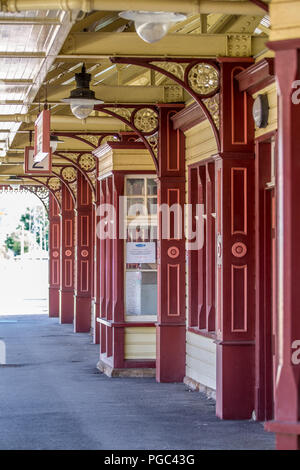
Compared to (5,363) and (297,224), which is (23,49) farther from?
(5,363)

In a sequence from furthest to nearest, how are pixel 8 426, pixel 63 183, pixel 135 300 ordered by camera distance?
pixel 63 183
pixel 135 300
pixel 8 426

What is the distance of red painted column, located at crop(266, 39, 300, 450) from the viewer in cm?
576

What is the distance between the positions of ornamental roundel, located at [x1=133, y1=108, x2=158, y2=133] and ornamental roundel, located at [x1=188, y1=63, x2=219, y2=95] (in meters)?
2.92

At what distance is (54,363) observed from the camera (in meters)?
16.1

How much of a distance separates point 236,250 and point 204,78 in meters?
1.90

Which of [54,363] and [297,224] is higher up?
[297,224]

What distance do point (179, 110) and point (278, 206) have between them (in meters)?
7.91

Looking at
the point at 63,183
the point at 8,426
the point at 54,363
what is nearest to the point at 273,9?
the point at 8,426

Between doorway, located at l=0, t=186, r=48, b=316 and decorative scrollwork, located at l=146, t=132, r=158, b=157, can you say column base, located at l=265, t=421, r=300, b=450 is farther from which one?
doorway, located at l=0, t=186, r=48, b=316

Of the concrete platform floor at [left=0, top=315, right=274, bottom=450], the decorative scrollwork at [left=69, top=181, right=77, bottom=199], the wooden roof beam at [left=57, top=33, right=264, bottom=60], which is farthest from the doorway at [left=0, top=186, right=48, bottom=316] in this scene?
the wooden roof beam at [left=57, top=33, right=264, bottom=60]

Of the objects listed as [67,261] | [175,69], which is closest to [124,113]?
[175,69]

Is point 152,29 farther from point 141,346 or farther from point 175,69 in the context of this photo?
point 141,346

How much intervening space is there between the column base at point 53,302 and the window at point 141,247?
502 inches

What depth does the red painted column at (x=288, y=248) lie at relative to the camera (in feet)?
18.9
